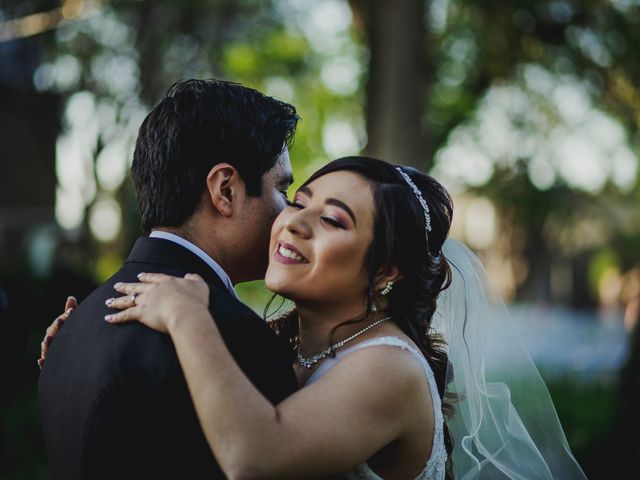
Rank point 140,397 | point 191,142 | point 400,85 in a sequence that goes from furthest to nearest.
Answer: point 400,85
point 191,142
point 140,397

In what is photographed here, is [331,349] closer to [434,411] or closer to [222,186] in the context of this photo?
[434,411]

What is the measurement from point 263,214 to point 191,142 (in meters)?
0.37

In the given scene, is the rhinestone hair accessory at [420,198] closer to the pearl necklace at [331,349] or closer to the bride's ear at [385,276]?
the bride's ear at [385,276]

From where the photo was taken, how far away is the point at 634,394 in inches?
305

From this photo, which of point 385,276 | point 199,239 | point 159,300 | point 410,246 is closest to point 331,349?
point 385,276

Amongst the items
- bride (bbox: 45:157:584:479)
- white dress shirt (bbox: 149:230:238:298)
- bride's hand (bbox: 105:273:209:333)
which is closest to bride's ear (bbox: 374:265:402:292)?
bride (bbox: 45:157:584:479)

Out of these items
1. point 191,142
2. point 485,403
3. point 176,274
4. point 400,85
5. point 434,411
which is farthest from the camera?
point 400,85

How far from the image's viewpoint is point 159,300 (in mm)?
2238

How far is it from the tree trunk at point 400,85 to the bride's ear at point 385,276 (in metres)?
6.29

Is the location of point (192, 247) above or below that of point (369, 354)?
above

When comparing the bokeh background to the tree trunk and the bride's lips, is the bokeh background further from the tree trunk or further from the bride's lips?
the bride's lips

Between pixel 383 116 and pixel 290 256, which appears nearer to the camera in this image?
pixel 290 256

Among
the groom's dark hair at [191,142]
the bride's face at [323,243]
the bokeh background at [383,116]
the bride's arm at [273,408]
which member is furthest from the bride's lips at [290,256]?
the bokeh background at [383,116]

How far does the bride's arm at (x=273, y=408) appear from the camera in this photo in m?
2.08
